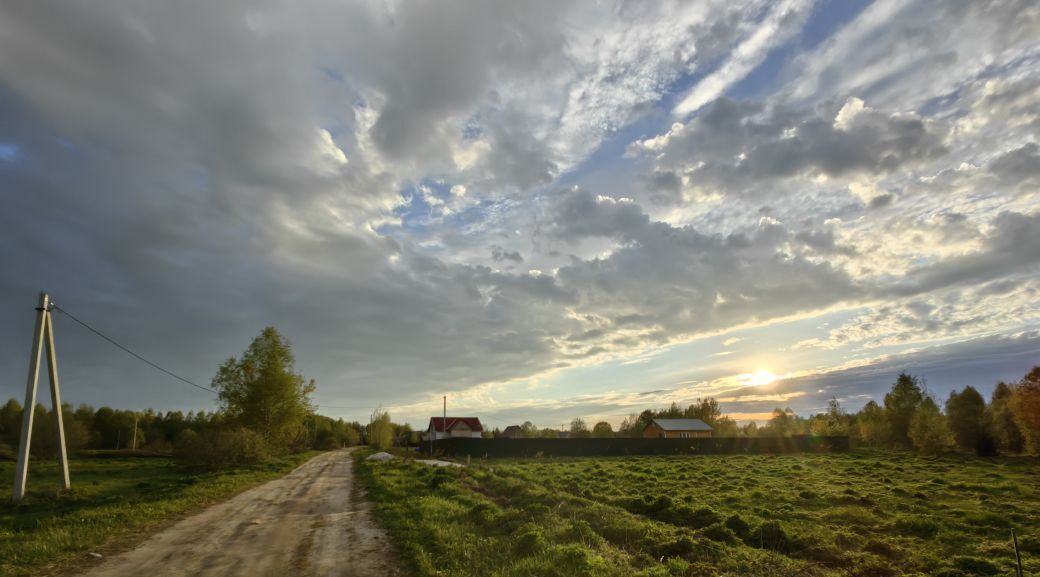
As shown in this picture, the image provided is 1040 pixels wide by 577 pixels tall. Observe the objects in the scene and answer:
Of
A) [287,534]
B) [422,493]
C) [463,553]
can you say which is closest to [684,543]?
[463,553]

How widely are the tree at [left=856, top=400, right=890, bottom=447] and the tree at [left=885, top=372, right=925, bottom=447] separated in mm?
827

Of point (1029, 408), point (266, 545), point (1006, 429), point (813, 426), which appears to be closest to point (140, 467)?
point (266, 545)

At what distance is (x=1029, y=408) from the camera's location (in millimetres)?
45531

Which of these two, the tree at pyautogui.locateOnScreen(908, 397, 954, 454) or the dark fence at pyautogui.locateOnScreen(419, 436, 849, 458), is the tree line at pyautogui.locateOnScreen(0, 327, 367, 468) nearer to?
the dark fence at pyautogui.locateOnScreen(419, 436, 849, 458)

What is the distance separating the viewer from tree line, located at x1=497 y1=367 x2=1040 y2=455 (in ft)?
158

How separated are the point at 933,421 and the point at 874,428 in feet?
53.7

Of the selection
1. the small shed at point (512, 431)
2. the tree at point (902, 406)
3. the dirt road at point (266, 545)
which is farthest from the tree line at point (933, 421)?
the dirt road at point (266, 545)

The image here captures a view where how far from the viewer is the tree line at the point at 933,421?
48.2 m

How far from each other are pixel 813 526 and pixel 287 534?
14.9 meters

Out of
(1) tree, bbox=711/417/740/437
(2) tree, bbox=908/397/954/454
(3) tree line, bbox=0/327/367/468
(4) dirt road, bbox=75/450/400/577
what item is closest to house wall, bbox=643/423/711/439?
(1) tree, bbox=711/417/740/437

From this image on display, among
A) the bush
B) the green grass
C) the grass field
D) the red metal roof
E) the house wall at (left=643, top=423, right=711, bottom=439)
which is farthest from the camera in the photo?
the red metal roof

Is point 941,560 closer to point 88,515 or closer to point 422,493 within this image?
point 422,493

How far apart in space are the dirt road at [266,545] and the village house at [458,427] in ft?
281

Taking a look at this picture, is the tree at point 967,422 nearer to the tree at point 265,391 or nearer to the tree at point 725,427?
the tree at point 725,427
